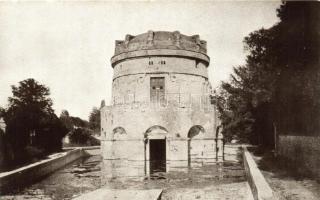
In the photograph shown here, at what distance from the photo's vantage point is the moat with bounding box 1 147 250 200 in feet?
43.9

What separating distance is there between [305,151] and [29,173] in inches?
508

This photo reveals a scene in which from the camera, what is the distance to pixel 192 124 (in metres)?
21.5

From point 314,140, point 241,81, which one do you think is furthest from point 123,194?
point 241,81

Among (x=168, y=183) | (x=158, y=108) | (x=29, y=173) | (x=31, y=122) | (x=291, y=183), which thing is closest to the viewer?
(x=291, y=183)

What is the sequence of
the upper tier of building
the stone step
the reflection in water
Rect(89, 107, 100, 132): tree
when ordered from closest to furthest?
the stone step, the reflection in water, the upper tier of building, Rect(89, 107, 100, 132): tree

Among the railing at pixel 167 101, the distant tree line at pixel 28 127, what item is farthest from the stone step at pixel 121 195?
the railing at pixel 167 101

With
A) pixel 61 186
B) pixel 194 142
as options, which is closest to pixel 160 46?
pixel 194 142

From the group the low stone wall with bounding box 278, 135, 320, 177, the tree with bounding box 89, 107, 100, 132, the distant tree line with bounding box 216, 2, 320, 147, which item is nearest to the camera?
the low stone wall with bounding box 278, 135, 320, 177

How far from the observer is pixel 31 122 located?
25.6 m

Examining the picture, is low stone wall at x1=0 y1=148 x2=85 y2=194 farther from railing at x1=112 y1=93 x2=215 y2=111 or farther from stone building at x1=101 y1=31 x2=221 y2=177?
railing at x1=112 y1=93 x2=215 y2=111

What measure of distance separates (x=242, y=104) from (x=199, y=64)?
8.63m

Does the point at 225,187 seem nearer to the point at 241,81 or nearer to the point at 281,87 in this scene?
the point at 281,87

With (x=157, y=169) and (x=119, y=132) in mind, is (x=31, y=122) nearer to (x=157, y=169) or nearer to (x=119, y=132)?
(x=119, y=132)

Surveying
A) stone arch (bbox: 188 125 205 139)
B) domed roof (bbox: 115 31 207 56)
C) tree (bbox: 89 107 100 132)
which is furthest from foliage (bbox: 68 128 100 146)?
stone arch (bbox: 188 125 205 139)
